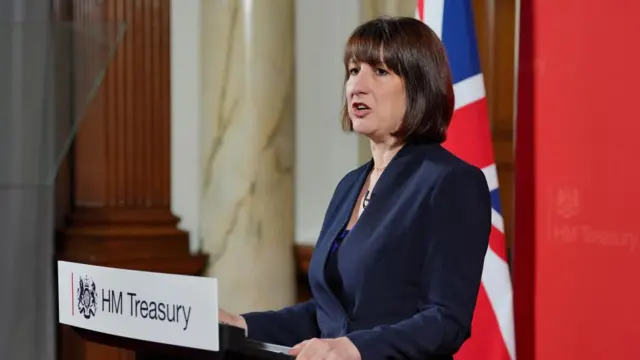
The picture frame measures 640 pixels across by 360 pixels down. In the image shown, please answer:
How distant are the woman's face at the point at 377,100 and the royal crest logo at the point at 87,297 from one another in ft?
1.56

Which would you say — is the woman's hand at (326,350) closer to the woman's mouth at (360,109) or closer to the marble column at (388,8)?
the woman's mouth at (360,109)

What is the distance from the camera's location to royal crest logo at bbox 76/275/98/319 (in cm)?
118

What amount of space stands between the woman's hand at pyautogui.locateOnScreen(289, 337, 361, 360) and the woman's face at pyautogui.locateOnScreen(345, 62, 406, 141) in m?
0.37

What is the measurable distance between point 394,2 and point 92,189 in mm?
1287

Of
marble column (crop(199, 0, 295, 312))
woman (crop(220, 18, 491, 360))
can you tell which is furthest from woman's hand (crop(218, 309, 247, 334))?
marble column (crop(199, 0, 295, 312))

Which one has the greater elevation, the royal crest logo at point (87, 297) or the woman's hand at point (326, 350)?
the royal crest logo at point (87, 297)

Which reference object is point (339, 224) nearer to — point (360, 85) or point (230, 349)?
point (360, 85)

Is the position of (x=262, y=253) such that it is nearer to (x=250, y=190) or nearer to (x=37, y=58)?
(x=250, y=190)

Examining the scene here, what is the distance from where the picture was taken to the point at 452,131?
7.56ft

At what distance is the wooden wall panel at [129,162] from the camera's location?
3082 mm

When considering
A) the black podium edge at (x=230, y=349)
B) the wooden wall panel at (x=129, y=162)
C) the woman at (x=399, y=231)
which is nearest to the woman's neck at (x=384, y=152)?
the woman at (x=399, y=231)

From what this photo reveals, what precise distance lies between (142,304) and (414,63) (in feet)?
1.79
